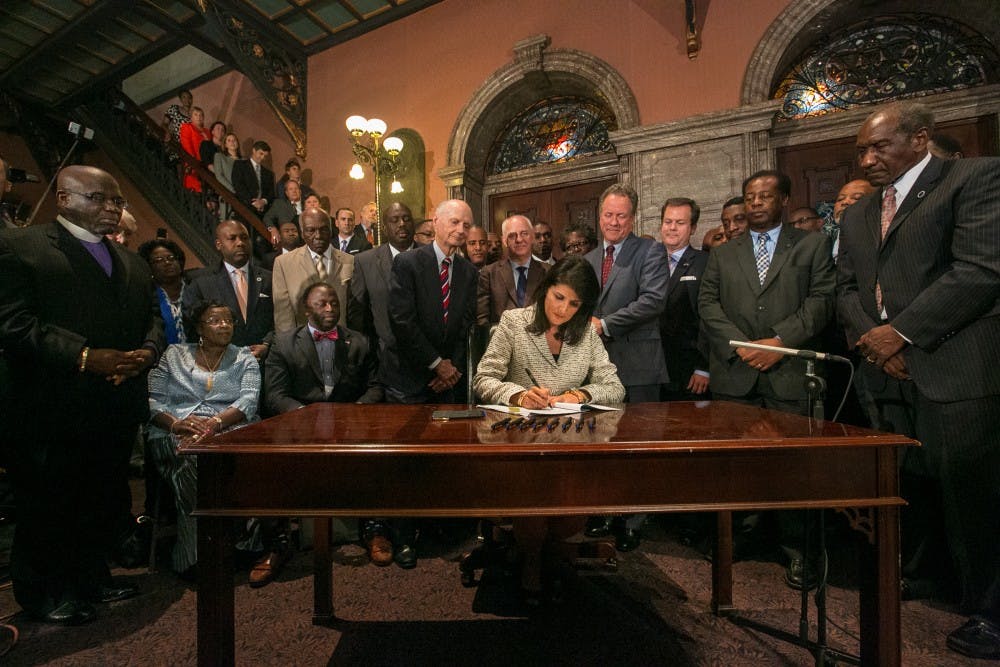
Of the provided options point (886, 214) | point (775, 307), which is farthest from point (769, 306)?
point (886, 214)

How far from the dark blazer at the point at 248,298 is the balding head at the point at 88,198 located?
1.23 meters

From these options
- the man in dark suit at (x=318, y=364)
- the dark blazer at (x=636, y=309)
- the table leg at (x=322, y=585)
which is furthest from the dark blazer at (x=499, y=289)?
the table leg at (x=322, y=585)

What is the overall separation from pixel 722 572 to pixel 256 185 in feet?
27.2

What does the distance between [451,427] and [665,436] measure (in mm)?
679

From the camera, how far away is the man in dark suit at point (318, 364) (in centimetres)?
320

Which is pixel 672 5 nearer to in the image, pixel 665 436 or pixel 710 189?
pixel 710 189

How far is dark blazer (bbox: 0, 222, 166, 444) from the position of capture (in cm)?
213

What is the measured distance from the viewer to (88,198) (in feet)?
7.65

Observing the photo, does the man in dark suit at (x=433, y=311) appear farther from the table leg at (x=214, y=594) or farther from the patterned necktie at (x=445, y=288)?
the table leg at (x=214, y=594)

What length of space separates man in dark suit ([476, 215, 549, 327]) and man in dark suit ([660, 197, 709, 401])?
0.94 m

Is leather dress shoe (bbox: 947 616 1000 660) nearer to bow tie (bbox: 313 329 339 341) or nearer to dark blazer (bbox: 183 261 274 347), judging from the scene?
bow tie (bbox: 313 329 339 341)

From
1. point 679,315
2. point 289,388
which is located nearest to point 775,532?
point 679,315

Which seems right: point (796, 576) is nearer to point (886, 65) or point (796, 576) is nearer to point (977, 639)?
point (977, 639)

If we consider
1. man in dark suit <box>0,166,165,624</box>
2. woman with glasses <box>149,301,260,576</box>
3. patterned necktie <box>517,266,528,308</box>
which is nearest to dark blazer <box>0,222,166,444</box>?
man in dark suit <box>0,166,165,624</box>
